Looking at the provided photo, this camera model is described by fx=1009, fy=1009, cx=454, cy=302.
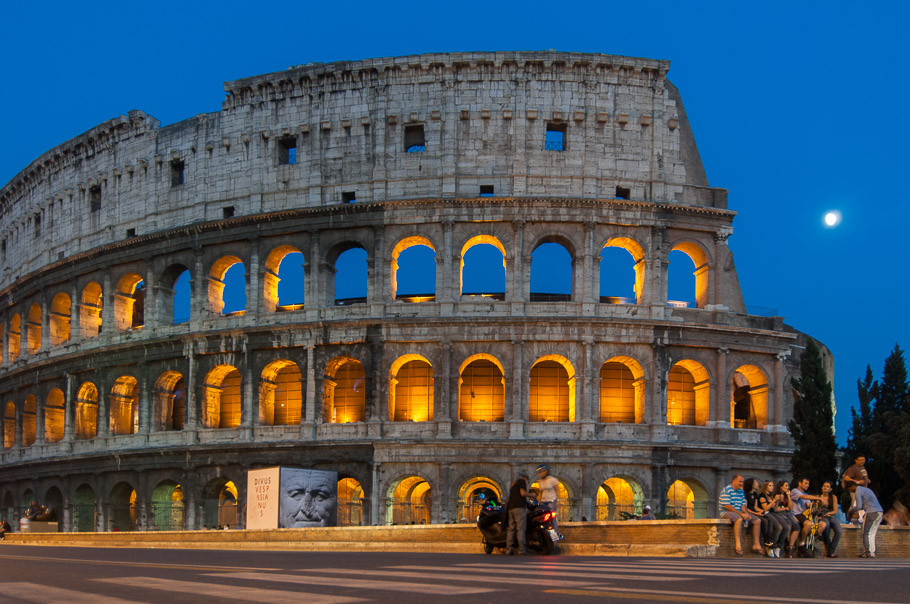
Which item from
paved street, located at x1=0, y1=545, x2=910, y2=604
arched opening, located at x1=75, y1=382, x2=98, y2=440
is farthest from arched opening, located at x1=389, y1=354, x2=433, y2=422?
paved street, located at x1=0, y1=545, x2=910, y2=604

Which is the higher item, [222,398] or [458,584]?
[222,398]

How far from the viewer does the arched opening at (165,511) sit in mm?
37438

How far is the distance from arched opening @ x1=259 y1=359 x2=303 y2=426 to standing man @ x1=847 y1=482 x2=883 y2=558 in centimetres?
2297

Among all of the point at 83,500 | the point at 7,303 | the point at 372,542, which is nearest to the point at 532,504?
the point at 372,542

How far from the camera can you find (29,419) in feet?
150

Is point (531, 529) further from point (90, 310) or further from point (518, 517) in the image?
point (90, 310)

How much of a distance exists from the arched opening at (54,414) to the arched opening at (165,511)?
8.04m

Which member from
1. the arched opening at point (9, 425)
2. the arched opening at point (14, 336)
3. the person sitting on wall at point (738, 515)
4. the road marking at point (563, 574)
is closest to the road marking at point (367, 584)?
the road marking at point (563, 574)

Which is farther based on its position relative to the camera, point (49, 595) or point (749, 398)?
point (749, 398)

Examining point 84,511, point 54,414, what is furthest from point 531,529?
point 54,414

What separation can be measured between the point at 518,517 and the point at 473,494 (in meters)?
19.7

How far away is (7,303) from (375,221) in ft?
74.7

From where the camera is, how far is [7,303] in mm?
48875

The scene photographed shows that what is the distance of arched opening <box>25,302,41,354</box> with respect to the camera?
1828 inches
